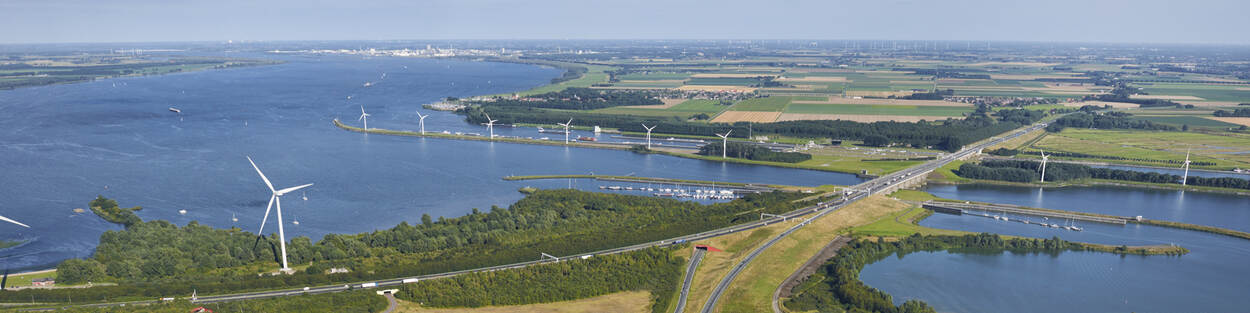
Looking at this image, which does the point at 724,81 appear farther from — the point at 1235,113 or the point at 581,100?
the point at 1235,113

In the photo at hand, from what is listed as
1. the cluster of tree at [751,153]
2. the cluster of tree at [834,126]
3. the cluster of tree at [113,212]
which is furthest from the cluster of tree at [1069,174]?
the cluster of tree at [113,212]

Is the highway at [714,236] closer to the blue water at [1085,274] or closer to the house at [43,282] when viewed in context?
the house at [43,282]

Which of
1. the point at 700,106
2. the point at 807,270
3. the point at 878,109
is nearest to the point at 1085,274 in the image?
the point at 807,270

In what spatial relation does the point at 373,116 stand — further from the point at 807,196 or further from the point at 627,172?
the point at 807,196

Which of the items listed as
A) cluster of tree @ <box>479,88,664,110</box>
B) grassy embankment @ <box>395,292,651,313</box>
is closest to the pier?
grassy embankment @ <box>395,292,651,313</box>

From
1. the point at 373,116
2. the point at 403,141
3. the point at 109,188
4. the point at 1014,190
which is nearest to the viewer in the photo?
the point at 109,188

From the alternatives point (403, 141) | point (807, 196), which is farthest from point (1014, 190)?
point (403, 141)
